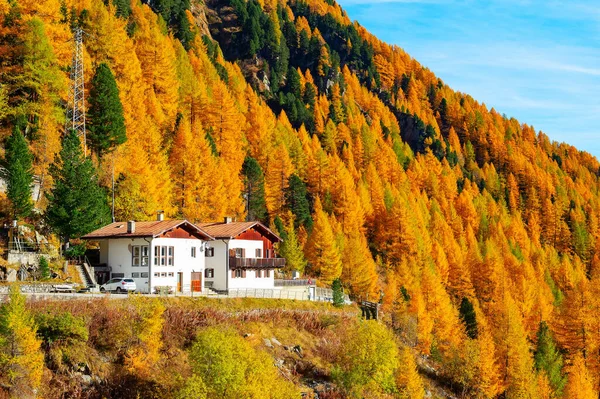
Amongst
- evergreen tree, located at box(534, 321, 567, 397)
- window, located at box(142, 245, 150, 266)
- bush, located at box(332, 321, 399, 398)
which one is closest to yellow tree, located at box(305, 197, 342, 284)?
evergreen tree, located at box(534, 321, 567, 397)

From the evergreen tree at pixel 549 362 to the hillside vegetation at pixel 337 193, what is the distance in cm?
16

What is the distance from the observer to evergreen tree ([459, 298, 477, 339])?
248 ft

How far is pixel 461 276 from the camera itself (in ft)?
294

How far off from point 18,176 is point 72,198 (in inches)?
170

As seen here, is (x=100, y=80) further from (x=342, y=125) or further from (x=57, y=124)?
(x=342, y=125)

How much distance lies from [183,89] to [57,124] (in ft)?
126

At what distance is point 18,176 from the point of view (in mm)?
51906

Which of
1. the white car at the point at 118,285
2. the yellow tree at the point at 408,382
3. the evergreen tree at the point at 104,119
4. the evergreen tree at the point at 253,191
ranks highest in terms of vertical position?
the evergreen tree at the point at 104,119

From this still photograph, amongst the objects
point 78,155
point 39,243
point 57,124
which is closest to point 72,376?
point 39,243

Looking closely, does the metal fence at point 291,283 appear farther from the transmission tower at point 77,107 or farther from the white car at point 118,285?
the transmission tower at point 77,107

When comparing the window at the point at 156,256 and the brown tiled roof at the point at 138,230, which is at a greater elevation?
the brown tiled roof at the point at 138,230

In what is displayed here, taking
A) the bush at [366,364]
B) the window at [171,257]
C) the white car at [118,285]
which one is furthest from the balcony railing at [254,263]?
the bush at [366,364]

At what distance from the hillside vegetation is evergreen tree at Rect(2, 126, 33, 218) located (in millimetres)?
476

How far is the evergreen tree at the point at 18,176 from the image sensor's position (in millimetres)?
51875
